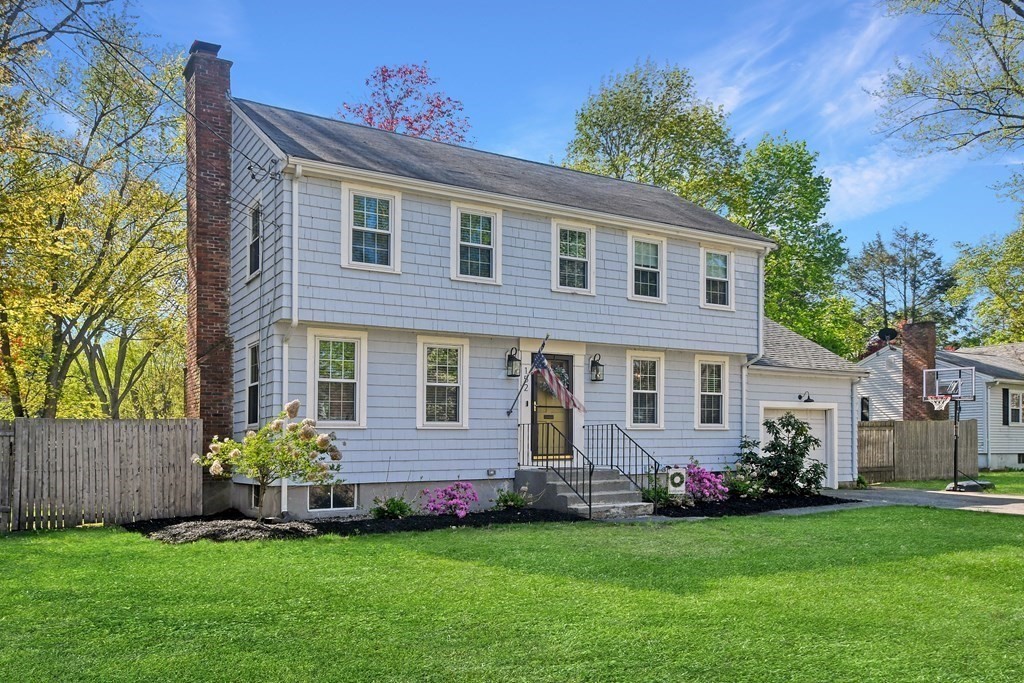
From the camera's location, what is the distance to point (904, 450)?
23.1 m

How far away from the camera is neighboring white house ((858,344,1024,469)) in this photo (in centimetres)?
3106

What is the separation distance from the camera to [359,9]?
15859mm

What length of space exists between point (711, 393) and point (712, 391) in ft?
0.27

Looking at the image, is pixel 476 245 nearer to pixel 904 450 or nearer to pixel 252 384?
pixel 252 384

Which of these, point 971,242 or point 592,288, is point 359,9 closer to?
point 592,288

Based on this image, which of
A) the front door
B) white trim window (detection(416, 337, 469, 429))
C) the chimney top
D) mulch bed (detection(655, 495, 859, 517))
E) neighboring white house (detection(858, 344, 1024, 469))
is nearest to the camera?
white trim window (detection(416, 337, 469, 429))

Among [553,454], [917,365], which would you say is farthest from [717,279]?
[917,365]

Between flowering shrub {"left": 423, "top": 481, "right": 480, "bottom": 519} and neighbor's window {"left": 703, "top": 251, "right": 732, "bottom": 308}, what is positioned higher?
neighbor's window {"left": 703, "top": 251, "right": 732, "bottom": 308}

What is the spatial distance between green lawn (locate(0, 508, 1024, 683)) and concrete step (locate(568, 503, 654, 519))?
278cm

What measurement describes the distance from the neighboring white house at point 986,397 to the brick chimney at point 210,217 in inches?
1005

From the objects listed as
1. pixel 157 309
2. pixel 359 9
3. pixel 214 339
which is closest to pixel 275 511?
pixel 214 339

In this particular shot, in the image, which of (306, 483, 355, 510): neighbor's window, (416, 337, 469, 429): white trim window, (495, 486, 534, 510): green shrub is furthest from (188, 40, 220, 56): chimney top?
(495, 486, 534, 510): green shrub

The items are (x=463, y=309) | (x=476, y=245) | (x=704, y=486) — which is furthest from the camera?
(x=704, y=486)

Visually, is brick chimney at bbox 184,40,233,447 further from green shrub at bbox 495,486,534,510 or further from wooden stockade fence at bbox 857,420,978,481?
wooden stockade fence at bbox 857,420,978,481
